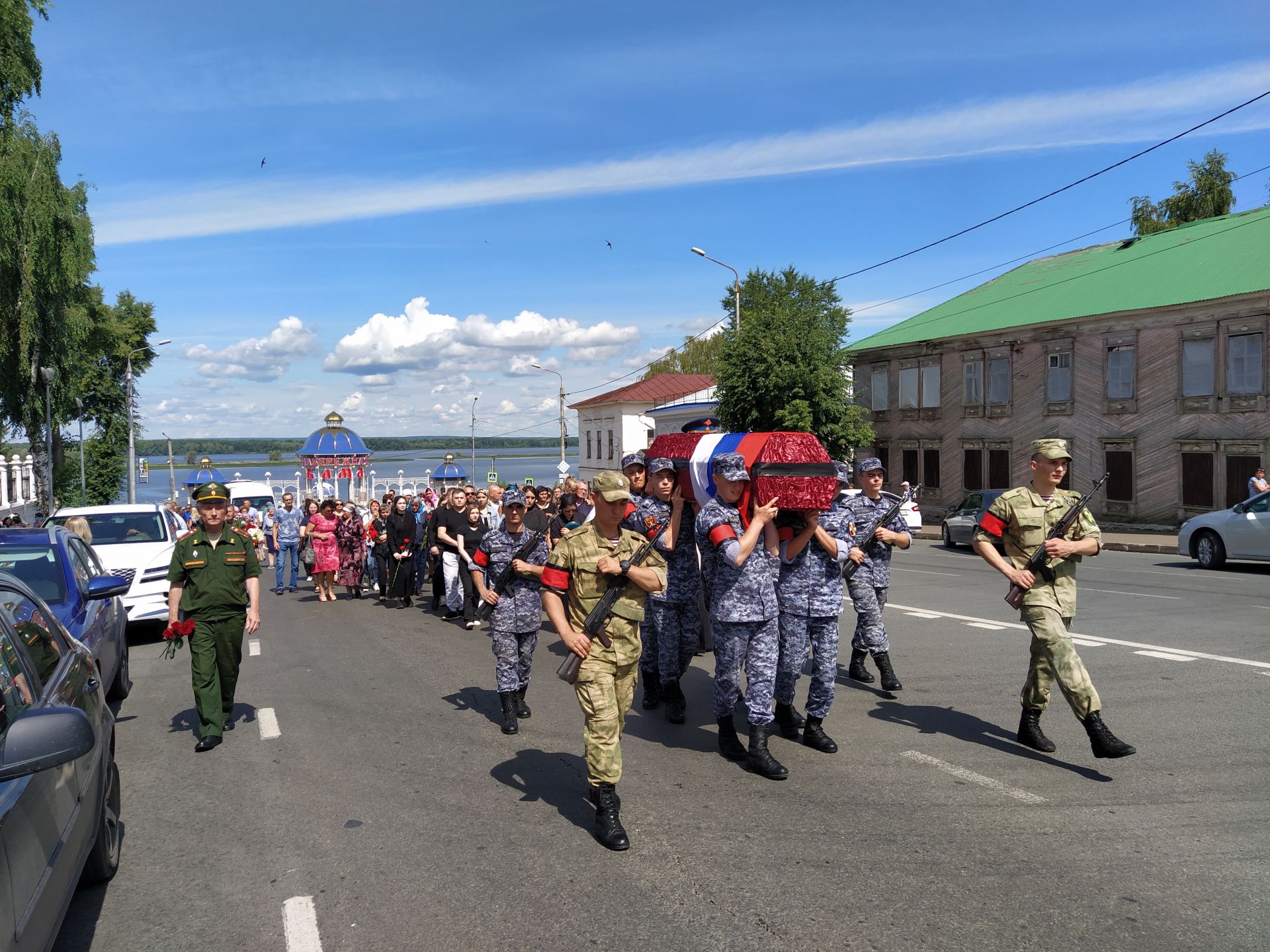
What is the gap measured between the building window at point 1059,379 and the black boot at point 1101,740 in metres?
31.2

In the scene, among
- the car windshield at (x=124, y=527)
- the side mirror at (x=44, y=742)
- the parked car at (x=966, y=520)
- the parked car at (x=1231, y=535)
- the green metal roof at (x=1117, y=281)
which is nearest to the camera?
the side mirror at (x=44, y=742)

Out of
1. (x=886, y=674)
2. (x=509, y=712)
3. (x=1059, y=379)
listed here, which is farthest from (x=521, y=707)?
(x=1059, y=379)

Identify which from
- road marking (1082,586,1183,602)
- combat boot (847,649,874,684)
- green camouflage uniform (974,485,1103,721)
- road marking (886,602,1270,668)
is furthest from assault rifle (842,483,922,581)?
road marking (1082,586,1183,602)

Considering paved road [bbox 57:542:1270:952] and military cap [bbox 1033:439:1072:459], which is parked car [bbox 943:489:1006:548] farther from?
military cap [bbox 1033:439:1072:459]

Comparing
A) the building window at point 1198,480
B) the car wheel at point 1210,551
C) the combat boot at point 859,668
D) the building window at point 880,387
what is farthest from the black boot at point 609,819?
the building window at point 880,387

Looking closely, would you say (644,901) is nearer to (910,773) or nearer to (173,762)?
(910,773)

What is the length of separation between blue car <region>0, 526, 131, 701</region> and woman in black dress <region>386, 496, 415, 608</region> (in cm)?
630

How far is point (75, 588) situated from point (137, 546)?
437 cm

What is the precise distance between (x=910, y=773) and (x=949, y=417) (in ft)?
115

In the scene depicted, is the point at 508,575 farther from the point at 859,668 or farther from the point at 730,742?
the point at 859,668

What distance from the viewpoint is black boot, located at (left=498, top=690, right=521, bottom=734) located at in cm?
726

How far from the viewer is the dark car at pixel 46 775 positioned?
2.77 meters

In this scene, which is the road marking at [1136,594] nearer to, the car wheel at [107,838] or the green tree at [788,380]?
the car wheel at [107,838]

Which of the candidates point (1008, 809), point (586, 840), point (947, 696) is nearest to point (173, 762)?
point (586, 840)
